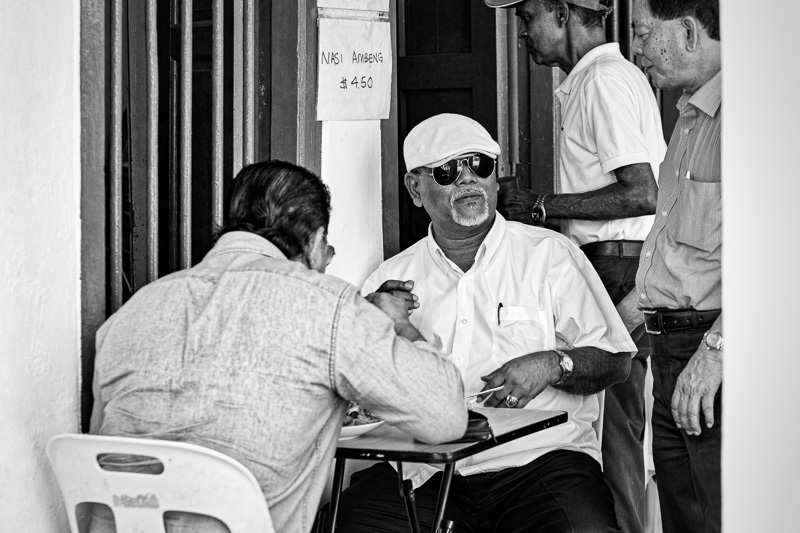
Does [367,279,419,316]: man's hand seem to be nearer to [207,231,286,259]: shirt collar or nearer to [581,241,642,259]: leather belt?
[581,241,642,259]: leather belt

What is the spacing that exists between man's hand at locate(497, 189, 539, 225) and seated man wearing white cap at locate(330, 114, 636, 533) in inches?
11.9

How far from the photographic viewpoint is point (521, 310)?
320cm

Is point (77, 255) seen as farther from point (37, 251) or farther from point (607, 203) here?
point (607, 203)

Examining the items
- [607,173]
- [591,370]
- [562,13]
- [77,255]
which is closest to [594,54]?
[562,13]

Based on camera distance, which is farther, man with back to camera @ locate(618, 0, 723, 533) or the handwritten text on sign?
the handwritten text on sign

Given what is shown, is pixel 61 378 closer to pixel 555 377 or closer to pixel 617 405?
pixel 555 377

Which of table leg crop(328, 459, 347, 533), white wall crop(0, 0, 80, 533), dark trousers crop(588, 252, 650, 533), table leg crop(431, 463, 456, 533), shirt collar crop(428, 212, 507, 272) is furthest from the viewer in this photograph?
dark trousers crop(588, 252, 650, 533)

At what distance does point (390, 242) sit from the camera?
3.98 m

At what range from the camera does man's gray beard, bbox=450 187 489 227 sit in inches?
131

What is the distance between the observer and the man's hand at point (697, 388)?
2.44m

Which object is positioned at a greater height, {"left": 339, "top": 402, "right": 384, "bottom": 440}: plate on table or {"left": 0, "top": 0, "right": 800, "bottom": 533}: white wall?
{"left": 0, "top": 0, "right": 800, "bottom": 533}: white wall

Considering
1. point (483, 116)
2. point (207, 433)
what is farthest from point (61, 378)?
point (483, 116)

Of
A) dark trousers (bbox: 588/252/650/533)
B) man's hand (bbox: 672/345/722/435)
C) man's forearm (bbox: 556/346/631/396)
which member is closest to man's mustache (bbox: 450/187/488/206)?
man's forearm (bbox: 556/346/631/396)

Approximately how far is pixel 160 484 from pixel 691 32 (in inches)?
72.3
